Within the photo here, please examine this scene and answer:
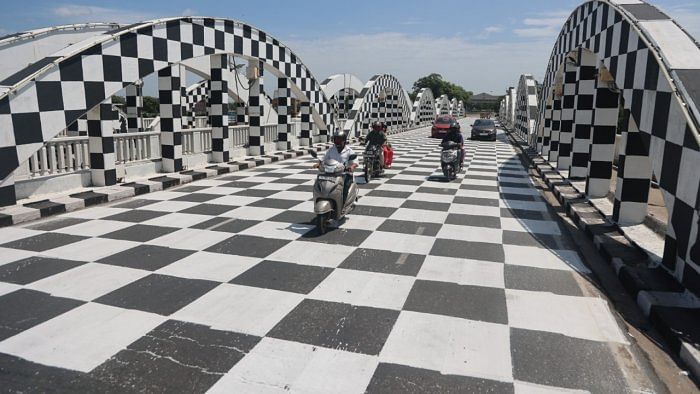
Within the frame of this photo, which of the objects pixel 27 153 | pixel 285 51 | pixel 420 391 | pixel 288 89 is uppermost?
pixel 285 51

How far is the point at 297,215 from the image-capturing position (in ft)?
22.7

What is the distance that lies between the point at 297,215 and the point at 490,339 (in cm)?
405

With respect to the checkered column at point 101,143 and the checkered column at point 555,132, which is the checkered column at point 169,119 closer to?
the checkered column at point 101,143

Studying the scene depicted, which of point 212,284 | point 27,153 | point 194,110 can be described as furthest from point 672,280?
point 194,110

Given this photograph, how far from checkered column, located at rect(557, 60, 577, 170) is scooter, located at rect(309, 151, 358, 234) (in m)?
6.97

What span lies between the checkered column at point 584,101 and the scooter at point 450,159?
2272mm

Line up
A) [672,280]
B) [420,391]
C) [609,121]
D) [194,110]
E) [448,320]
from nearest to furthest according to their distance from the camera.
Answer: [420,391] → [448,320] → [672,280] → [609,121] → [194,110]

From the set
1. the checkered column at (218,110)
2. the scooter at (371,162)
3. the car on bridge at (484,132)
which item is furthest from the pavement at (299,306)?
the car on bridge at (484,132)

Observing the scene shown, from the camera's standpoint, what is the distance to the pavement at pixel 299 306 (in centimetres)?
286

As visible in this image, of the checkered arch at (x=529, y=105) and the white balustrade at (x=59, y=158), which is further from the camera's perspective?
the checkered arch at (x=529, y=105)

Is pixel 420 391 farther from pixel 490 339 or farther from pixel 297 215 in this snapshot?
pixel 297 215

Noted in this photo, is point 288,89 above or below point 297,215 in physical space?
above

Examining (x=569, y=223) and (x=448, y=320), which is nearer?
(x=448, y=320)

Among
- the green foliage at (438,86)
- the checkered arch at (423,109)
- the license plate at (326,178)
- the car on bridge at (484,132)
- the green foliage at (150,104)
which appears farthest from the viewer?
the green foliage at (438,86)
